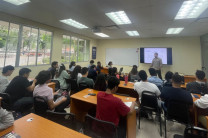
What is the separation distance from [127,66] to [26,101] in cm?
638

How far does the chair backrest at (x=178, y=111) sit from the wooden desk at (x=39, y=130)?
5.50 feet

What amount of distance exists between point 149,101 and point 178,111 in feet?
1.64

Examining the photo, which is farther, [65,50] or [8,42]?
[65,50]

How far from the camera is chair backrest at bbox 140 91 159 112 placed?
80.8 inches

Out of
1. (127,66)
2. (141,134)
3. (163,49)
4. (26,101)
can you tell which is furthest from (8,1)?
(163,49)

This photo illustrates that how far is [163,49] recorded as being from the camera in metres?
6.28

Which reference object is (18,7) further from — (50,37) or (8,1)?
(50,37)

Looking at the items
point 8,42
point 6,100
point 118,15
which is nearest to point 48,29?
point 8,42

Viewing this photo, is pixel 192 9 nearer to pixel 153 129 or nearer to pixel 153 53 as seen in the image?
pixel 153 129

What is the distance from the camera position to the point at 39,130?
1.05 metres

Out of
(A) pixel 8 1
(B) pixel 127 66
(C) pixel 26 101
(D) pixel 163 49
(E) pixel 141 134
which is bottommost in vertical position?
(E) pixel 141 134

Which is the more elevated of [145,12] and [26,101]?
[145,12]

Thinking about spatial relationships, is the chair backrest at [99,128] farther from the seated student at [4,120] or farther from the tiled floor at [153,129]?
the tiled floor at [153,129]

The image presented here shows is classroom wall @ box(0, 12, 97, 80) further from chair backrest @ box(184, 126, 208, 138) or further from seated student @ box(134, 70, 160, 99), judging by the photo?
chair backrest @ box(184, 126, 208, 138)
